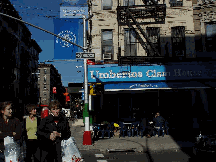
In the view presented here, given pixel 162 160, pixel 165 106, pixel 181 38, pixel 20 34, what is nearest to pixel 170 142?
pixel 162 160

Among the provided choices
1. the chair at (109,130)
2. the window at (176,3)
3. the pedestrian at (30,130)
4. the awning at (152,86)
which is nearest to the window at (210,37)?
the window at (176,3)

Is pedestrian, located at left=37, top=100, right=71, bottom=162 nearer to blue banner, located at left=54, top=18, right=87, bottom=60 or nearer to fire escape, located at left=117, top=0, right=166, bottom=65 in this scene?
blue banner, located at left=54, top=18, right=87, bottom=60

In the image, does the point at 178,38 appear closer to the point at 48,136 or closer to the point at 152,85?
the point at 152,85

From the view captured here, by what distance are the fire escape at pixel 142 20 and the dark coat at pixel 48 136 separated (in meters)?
11.9

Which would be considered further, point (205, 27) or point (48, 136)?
point (205, 27)

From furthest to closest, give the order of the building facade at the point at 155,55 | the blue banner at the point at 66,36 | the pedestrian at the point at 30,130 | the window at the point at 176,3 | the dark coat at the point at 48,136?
the window at the point at 176,3, the building facade at the point at 155,55, the blue banner at the point at 66,36, the pedestrian at the point at 30,130, the dark coat at the point at 48,136

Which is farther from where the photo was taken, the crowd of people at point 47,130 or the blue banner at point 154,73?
the blue banner at point 154,73

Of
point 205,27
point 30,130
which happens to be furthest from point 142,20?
point 30,130

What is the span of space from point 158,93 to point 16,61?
143 feet

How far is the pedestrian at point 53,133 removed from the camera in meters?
5.50

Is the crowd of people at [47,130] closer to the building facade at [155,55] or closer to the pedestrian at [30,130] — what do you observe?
the pedestrian at [30,130]

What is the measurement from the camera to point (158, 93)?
18500mm

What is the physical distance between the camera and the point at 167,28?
18.4m

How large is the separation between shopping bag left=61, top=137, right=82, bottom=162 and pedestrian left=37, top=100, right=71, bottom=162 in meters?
0.09
